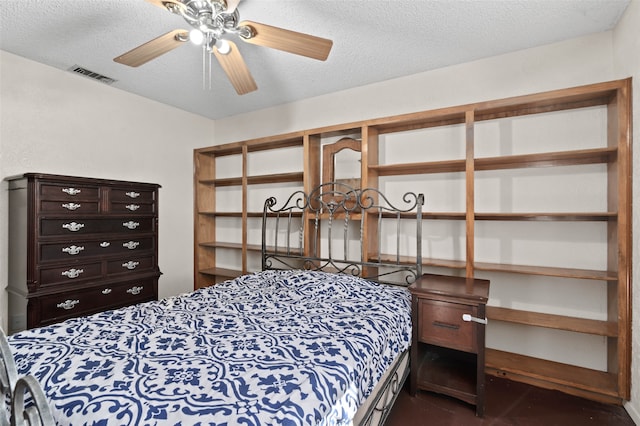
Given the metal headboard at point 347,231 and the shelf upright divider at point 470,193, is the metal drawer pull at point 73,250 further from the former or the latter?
the shelf upright divider at point 470,193

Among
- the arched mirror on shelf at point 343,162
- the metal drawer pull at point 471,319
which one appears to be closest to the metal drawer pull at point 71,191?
the arched mirror on shelf at point 343,162

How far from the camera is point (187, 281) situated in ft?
12.6

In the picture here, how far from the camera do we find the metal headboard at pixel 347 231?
8.93 feet

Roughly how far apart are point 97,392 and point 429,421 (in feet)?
5.65

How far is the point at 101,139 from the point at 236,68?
193 centimetres

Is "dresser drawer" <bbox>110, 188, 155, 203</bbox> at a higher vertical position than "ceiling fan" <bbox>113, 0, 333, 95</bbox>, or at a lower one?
lower

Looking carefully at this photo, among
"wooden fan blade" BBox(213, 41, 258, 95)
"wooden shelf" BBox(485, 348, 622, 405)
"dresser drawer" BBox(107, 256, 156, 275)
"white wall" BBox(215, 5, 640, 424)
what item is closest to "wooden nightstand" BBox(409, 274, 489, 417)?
"wooden shelf" BBox(485, 348, 622, 405)

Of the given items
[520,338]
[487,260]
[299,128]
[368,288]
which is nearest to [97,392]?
[368,288]

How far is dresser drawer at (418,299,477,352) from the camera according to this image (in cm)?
186

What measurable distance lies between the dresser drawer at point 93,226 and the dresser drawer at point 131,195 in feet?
0.56

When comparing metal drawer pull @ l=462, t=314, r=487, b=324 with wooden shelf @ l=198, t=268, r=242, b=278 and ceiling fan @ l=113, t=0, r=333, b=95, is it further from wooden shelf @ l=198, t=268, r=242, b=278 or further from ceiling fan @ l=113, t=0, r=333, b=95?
wooden shelf @ l=198, t=268, r=242, b=278

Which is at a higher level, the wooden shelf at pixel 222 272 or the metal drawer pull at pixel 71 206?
the metal drawer pull at pixel 71 206

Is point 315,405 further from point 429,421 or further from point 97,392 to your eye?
point 429,421

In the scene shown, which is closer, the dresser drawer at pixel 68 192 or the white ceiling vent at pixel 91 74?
the dresser drawer at pixel 68 192
